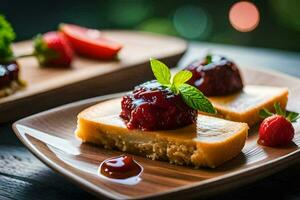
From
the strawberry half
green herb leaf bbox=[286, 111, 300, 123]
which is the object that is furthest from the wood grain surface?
the strawberry half

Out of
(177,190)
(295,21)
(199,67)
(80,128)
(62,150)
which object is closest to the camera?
(177,190)

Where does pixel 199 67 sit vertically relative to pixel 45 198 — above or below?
above

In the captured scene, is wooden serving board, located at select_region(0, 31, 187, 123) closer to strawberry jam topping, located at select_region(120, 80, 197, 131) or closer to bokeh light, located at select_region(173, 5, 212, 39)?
strawberry jam topping, located at select_region(120, 80, 197, 131)

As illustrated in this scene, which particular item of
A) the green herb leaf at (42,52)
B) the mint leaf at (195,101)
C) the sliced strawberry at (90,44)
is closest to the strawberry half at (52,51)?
the green herb leaf at (42,52)

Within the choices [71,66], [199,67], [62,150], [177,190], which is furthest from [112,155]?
[71,66]

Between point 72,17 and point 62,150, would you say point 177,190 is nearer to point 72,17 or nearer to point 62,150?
point 62,150

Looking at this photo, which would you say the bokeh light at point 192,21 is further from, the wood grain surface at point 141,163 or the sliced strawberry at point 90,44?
the wood grain surface at point 141,163

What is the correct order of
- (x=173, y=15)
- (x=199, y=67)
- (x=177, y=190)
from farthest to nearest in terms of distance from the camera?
1. (x=173, y=15)
2. (x=199, y=67)
3. (x=177, y=190)
